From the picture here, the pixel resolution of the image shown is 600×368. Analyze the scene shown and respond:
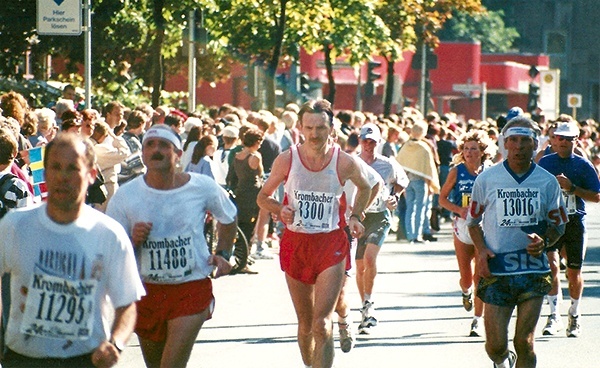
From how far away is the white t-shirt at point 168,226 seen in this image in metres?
7.57

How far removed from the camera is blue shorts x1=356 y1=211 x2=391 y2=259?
13.3 metres

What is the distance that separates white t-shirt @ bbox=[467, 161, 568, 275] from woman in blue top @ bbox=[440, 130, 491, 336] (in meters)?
3.17

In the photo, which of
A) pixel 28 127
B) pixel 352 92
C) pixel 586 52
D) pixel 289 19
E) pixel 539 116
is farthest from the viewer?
pixel 586 52

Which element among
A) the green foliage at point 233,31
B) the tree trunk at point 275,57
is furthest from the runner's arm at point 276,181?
the tree trunk at point 275,57

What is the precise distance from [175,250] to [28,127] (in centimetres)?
597

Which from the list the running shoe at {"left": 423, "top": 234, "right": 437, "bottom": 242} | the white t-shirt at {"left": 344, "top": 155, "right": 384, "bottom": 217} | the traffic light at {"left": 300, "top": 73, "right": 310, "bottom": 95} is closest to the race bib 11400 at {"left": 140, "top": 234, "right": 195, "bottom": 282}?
the white t-shirt at {"left": 344, "top": 155, "right": 384, "bottom": 217}

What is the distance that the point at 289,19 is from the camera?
104ft

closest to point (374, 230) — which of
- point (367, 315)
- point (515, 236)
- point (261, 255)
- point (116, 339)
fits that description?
point (367, 315)

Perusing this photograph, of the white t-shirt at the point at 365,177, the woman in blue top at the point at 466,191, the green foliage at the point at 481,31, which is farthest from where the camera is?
the green foliage at the point at 481,31

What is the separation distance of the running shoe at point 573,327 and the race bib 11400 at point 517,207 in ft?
11.9

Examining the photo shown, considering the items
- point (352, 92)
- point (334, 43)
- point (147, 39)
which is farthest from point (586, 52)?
point (334, 43)

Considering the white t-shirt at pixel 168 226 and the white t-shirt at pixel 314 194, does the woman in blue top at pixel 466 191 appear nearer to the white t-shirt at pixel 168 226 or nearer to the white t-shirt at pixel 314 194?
the white t-shirt at pixel 314 194

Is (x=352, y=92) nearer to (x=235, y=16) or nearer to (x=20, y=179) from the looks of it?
(x=235, y=16)

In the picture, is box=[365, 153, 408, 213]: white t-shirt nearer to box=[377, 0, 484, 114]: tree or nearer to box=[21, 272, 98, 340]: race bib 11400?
box=[21, 272, 98, 340]: race bib 11400
